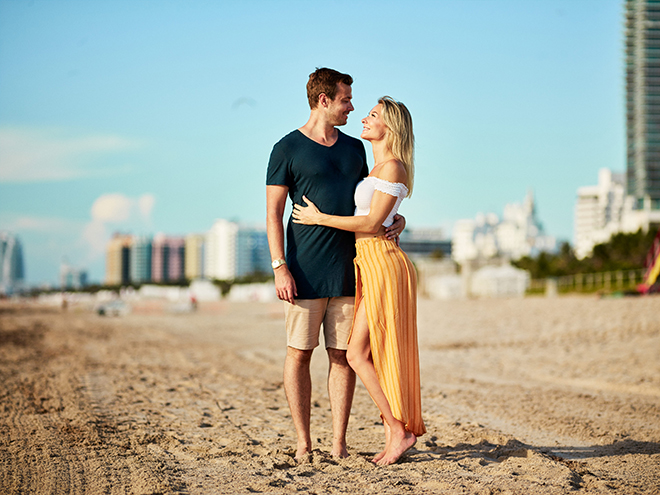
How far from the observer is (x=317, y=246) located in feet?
10.5

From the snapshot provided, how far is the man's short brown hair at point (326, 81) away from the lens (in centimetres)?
323

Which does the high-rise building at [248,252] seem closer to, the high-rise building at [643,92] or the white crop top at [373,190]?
the high-rise building at [643,92]

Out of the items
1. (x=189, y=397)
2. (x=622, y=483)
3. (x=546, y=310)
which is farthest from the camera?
(x=546, y=310)

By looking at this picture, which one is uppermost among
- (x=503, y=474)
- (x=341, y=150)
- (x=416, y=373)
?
(x=341, y=150)

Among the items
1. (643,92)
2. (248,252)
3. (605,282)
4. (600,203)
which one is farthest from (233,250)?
(605,282)

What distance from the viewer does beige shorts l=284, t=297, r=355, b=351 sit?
10.5 feet

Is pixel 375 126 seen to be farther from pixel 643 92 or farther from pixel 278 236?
pixel 643 92

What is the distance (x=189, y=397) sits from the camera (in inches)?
221

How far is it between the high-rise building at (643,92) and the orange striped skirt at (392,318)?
350 feet

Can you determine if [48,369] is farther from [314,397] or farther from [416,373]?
[416,373]

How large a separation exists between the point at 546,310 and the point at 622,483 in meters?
13.1

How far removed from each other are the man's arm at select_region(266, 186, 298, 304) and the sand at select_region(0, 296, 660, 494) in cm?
86

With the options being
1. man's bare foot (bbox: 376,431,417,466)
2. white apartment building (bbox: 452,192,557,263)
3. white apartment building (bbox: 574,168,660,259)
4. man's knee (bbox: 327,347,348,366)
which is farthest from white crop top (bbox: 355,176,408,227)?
white apartment building (bbox: 452,192,557,263)

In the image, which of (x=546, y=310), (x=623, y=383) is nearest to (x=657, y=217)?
(x=546, y=310)
